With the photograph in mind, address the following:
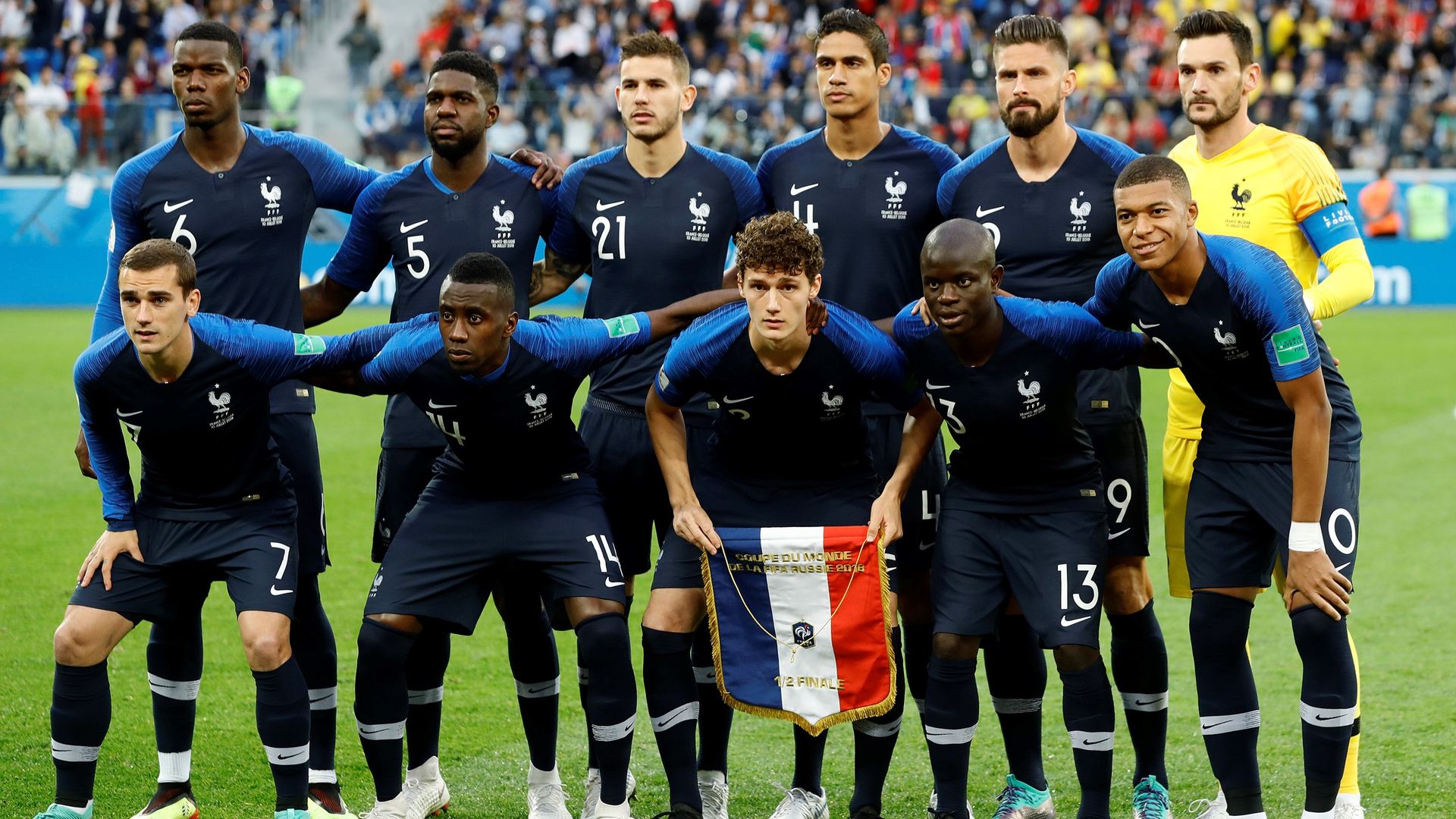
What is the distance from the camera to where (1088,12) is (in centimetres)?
2753

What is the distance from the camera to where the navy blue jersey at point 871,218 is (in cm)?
601

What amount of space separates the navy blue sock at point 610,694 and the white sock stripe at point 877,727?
0.82 meters

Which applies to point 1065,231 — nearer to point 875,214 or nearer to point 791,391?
point 875,214

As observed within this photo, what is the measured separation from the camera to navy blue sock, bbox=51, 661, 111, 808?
17.3 ft

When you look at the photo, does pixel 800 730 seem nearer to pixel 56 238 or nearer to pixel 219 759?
pixel 219 759

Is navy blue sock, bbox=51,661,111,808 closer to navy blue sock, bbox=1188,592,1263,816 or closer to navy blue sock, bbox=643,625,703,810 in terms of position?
navy blue sock, bbox=643,625,703,810

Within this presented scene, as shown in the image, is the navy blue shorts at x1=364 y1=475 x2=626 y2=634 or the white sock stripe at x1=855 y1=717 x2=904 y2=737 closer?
the navy blue shorts at x1=364 y1=475 x2=626 y2=634

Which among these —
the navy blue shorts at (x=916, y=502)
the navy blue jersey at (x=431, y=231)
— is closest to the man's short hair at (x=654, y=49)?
the navy blue jersey at (x=431, y=231)

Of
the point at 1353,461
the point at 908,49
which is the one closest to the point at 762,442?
the point at 1353,461

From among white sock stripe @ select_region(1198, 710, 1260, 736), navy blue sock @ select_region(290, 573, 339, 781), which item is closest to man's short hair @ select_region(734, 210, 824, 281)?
white sock stripe @ select_region(1198, 710, 1260, 736)

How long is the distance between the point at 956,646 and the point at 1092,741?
55 centimetres

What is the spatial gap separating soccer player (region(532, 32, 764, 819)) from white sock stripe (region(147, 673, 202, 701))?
1.51m

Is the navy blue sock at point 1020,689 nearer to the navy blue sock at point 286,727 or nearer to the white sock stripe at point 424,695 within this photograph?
the white sock stripe at point 424,695

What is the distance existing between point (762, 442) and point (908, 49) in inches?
914
